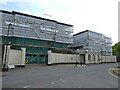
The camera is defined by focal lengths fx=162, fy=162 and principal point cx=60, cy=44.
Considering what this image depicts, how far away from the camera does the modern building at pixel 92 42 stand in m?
67.9

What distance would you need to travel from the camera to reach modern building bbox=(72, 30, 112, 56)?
67.9m

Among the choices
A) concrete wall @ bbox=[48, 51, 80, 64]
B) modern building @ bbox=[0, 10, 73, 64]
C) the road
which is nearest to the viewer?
the road

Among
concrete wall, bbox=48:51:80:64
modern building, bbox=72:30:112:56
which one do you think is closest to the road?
concrete wall, bbox=48:51:80:64

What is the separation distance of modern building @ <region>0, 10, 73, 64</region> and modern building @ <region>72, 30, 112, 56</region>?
49.1 feet

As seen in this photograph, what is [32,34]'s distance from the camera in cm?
4703

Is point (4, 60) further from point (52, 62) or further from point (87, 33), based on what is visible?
point (87, 33)

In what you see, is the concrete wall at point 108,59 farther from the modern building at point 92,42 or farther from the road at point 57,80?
the road at point 57,80

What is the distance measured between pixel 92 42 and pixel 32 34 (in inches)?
1234

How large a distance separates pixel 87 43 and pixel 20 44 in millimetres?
32049

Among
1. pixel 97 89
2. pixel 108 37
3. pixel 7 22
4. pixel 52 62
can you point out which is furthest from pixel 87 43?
pixel 97 89

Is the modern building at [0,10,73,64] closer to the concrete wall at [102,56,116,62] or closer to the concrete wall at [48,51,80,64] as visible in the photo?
the concrete wall at [48,51,80,64]

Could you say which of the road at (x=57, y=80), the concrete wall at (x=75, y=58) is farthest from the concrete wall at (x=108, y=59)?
the road at (x=57, y=80)

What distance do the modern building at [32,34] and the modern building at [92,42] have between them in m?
15.0

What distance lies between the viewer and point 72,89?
9.70 meters
